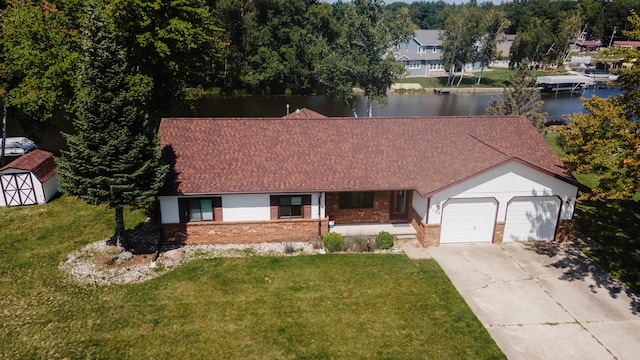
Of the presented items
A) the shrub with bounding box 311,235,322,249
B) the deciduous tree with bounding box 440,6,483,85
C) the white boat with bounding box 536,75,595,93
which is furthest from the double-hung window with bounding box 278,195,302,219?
the white boat with bounding box 536,75,595,93

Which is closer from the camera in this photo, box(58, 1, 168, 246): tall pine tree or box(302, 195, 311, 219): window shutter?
box(58, 1, 168, 246): tall pine tree

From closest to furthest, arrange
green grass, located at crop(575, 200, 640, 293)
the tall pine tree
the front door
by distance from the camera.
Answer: the tall pine tree
green grass, located at crop(575, 200, 640, 293)
the front door

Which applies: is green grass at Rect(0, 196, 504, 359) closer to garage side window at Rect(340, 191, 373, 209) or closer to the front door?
garage side window at Rect(340, 191, 373, 209)

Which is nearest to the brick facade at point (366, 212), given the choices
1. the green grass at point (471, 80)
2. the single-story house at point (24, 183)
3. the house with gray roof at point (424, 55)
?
the single-story house at point (24, 183)

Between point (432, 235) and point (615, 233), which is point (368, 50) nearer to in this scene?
point (432, 235)

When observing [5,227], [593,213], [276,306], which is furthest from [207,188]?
[593,213]

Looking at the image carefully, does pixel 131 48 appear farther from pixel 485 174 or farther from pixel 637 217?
pixel 637 217

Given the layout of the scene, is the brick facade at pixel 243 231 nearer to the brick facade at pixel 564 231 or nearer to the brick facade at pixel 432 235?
the brick facade at pixel 432 235
